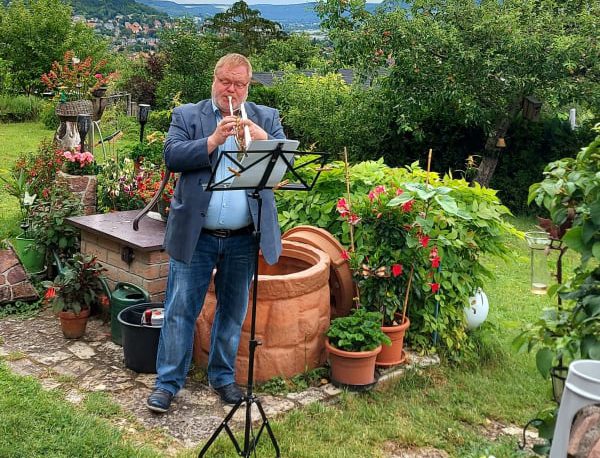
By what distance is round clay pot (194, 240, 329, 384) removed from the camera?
12.3ft

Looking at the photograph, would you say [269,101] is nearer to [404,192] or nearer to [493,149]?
[493,149]

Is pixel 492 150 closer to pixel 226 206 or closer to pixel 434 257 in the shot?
pixel 434 257

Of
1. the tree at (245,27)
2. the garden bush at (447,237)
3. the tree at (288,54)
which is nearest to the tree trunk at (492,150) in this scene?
the garden bush at (447,237)

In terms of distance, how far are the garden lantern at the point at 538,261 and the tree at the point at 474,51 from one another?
5725mm

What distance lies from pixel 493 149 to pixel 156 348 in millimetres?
7433

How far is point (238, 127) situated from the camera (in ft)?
9.55

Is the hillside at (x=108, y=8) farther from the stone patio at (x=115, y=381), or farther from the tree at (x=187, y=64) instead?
the stone patio at (x=115, y=381)

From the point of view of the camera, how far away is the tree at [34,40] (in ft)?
68.2

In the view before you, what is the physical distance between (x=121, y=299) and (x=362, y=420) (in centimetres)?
172

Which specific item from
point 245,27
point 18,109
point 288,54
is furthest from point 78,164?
point 245,27

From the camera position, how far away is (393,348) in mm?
4020

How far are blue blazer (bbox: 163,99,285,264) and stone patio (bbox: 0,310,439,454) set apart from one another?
2.69 ft

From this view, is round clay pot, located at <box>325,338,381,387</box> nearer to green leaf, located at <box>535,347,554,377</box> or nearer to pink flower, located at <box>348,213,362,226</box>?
pink flower, located at <box>348,213,362,226</box>

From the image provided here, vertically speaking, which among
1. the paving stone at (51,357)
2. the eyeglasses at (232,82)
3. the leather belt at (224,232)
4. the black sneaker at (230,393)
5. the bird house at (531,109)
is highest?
the eyeglasses at (232,82)
